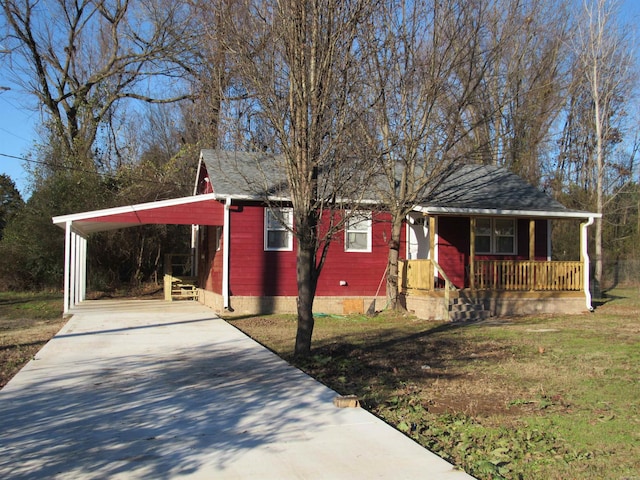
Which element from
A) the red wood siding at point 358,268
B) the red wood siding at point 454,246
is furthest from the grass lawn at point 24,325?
the red wood siding at point 454,246

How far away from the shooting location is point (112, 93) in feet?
103

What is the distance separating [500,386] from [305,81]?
4798 mm

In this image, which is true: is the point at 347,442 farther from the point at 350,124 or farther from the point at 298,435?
the point at 350,124

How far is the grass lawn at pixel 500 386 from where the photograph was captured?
4828 millimetres

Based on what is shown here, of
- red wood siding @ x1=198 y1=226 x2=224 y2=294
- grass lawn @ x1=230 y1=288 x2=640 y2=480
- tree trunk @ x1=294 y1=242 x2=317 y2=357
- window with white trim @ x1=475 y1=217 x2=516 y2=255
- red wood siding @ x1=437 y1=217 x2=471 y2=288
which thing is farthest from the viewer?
window with white trim @ x1=475 y1=217 x2=516 y2=255

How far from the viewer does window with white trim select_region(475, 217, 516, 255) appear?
18.2 meters

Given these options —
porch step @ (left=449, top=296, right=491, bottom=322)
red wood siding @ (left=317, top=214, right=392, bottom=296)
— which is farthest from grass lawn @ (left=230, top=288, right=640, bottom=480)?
red wood siding @ (left=317, top=214, right=392, bottom=296)

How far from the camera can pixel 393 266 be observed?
16250mm

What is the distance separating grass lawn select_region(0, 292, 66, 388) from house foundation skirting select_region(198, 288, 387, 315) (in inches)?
165

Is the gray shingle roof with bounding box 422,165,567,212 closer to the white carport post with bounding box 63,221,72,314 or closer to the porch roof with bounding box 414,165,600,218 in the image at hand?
the porch roof with bounding box 414,165,600,218

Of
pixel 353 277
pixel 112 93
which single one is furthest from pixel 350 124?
pixel 112 93

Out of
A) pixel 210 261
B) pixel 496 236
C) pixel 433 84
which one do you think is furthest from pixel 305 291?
pixel 496 236

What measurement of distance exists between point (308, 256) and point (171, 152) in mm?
29963

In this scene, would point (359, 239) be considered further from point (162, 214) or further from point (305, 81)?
point (305, 81)
